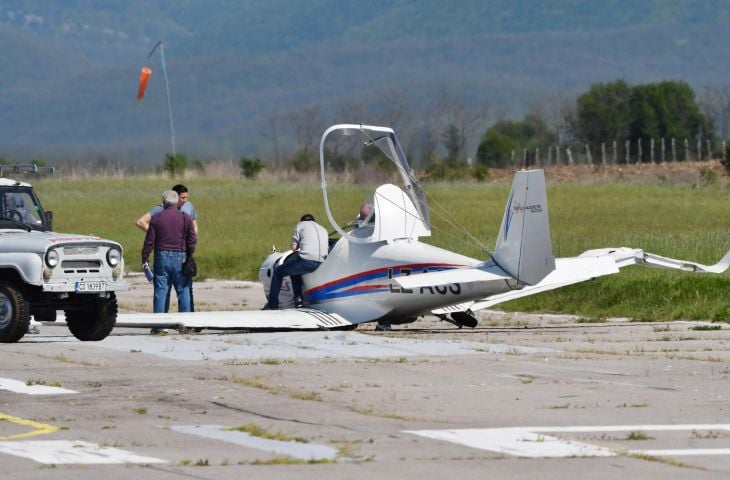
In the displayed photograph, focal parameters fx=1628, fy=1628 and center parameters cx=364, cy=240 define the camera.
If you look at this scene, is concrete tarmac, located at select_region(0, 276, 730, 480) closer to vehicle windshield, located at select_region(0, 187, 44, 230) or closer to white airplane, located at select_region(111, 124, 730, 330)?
white airplane, located at select_region(111, 124, 730, 330)

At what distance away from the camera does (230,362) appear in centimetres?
1652

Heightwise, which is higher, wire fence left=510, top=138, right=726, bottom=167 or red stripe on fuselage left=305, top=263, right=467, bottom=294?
wire fence left=510, top=138, right=726, bottom=167

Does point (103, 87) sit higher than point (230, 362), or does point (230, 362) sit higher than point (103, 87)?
point (103, 87)

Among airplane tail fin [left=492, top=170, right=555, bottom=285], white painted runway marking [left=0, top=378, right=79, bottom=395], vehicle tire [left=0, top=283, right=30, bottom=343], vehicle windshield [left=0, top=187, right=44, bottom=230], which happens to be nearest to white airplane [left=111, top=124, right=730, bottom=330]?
airplane tail fin [left=492, top=170, right=555, bottom=285]

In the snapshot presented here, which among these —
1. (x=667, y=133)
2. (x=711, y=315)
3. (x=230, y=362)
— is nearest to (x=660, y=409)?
(x=230, y=362)

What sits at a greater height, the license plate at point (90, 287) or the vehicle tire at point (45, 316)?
the license plate at point (90, 287)

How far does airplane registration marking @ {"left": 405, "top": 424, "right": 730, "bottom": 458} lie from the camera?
10883mm

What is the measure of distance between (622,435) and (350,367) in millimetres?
4828

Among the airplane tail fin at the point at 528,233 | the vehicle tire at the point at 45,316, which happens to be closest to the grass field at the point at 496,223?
the airplane tail fin at the point at 528,233

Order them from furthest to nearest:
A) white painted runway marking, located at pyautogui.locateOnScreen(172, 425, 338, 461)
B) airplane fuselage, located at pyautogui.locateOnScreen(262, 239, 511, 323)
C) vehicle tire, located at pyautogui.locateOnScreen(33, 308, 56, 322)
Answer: airplane fuselage, located at pyautogui.locateOnScreen(262, 239, 511, 323), vehicle tire, located at pyautogui.locateOnScreen(33, 308, 56, 322), white painted runway marking, located at pyautogui.locateOnScreen(172, 425, 338, 461)

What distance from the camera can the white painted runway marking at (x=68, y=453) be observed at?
34.5 feet

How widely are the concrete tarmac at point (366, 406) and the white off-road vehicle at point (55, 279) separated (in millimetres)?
309

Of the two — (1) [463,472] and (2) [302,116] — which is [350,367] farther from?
(2) [302,116]

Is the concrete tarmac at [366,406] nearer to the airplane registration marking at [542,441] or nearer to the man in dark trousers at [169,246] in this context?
the airplane registration marking at [542,441]
